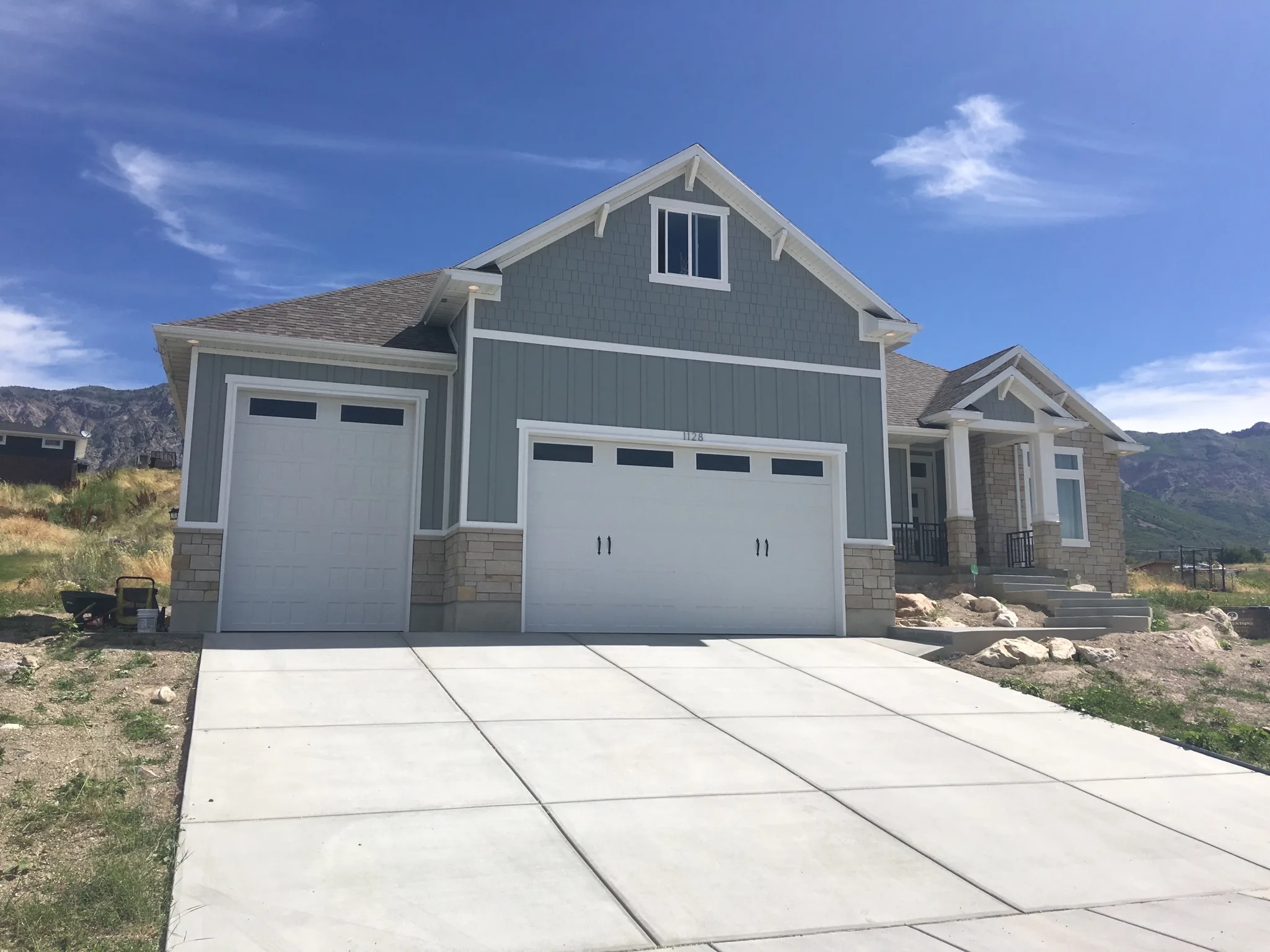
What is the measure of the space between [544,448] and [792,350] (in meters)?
4.07

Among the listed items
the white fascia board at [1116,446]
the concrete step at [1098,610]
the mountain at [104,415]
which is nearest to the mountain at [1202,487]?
the white fascia board at [1116,446]

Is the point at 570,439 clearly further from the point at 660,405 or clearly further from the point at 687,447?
the point at 687,447

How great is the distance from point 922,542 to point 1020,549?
7.07 feet

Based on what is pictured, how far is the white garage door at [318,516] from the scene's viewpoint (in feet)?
44.1

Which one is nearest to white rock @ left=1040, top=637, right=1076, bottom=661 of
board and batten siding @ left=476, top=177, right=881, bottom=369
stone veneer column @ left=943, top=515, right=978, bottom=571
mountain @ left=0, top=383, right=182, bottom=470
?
board and batten siding @ left=476, top=177, right=881, bottom=369

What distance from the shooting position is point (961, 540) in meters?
18.9

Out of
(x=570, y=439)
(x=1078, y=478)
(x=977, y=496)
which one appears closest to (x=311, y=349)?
(x=570, y=439)

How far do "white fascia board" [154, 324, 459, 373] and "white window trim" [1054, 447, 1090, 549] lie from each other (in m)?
13.8

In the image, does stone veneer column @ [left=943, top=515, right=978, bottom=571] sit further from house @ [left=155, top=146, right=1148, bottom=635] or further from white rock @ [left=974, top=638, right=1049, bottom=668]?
white rock @ [left=974, top=638, right=1049, bottom=668]

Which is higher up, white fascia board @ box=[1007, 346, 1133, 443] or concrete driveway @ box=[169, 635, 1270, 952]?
white fascia board @ box=[1007, 346, 1133, 443]

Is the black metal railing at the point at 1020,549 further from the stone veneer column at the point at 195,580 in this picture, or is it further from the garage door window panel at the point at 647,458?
the stone veneer column at the point at 195,580

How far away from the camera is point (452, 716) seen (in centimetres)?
819

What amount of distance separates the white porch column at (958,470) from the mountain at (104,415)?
10599 centimetres

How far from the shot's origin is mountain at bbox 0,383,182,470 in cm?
11250
